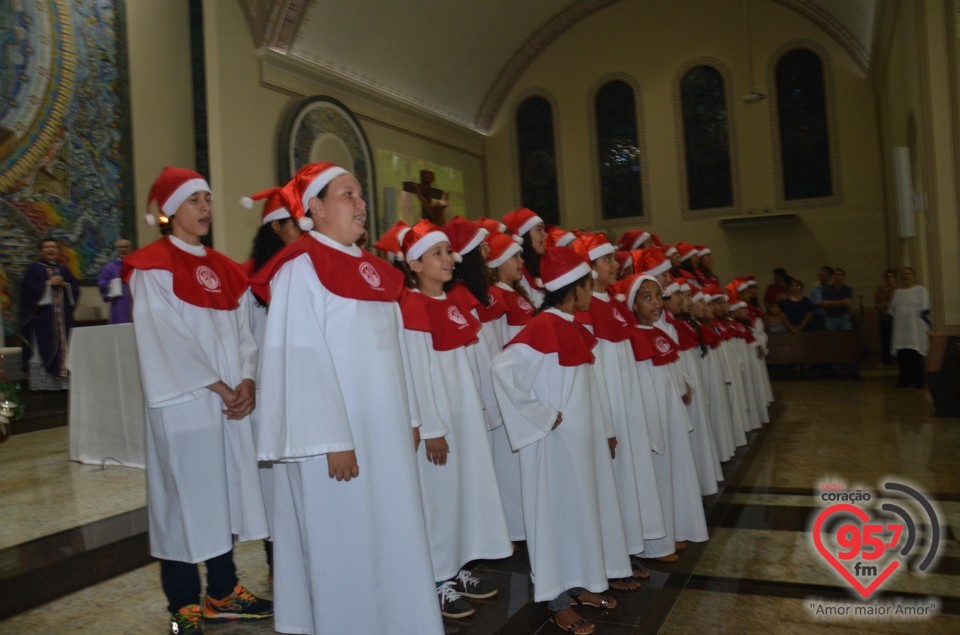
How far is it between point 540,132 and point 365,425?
48.6 ft

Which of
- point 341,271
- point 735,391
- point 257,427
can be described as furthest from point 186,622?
point 735,391

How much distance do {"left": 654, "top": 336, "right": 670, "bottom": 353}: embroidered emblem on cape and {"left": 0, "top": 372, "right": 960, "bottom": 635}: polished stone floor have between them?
1.09 meters

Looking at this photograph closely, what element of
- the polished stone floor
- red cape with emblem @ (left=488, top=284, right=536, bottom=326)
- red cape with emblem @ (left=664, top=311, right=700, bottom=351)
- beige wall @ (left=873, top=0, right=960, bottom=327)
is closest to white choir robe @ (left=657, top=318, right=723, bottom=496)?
red cape with emblem @ (left=664, top=311, right=700, bottom=351)

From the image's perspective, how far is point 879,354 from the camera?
44.5ft

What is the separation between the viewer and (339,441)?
245 cm

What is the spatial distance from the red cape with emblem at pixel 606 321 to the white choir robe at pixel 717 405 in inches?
82.8

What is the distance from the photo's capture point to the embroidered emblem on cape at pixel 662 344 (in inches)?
167

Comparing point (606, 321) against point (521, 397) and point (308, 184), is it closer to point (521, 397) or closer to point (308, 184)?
point (521, 397)

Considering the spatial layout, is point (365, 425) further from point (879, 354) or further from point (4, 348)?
point (879, 354)

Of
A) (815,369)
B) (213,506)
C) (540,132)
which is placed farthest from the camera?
(540,132)

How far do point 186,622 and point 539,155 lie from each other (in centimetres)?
1474

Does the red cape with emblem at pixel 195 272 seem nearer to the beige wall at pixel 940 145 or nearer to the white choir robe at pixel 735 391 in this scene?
the white choir robe at pixel 735 391

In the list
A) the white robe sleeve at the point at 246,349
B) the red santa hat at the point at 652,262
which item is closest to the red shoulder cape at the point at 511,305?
the red santa hat at the point at 652,262

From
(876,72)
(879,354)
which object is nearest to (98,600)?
(879,354)
